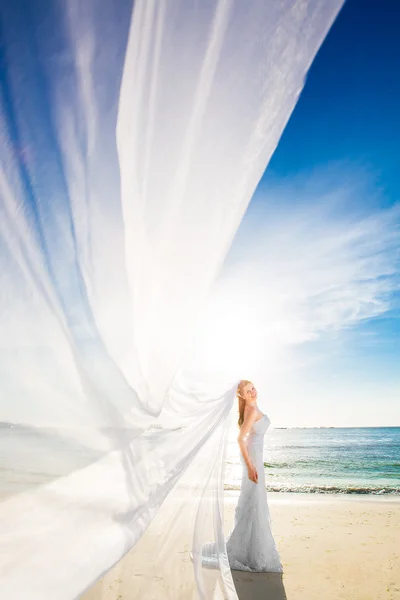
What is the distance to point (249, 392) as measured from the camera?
13.5 ft

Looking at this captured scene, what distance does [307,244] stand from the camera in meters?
7.43

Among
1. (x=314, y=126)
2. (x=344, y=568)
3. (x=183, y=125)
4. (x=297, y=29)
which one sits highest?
(x=314, y=126)

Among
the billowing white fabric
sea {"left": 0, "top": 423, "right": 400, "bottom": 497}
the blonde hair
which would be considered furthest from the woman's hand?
sea {"left": 0, "top": 423, "right": 400, "bottom": 497}

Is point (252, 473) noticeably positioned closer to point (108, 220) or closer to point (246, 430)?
point (246, 430)

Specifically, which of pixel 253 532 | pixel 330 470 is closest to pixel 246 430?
pixel 253 532

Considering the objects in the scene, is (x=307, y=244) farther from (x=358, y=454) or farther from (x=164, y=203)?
(x=358, y=454)

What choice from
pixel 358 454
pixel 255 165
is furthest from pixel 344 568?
pixel 358 454

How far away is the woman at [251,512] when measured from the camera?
13.0 ft

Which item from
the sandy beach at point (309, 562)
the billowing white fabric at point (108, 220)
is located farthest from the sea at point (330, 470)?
the billowing white fabric at point (108, 220)

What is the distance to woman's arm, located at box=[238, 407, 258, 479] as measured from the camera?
13.1 feet

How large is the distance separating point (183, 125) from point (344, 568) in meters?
5.25

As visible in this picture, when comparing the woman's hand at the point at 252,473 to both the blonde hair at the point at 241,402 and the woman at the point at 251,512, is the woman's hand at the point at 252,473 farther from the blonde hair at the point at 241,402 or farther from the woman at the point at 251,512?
the blonde hair at the point at 241,402

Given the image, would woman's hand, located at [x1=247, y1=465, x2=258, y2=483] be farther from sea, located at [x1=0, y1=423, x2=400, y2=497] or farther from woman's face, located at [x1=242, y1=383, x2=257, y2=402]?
sea, located at [x1=0, y1=423, x2=400, y2=497]

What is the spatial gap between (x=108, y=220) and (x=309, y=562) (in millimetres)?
5143
